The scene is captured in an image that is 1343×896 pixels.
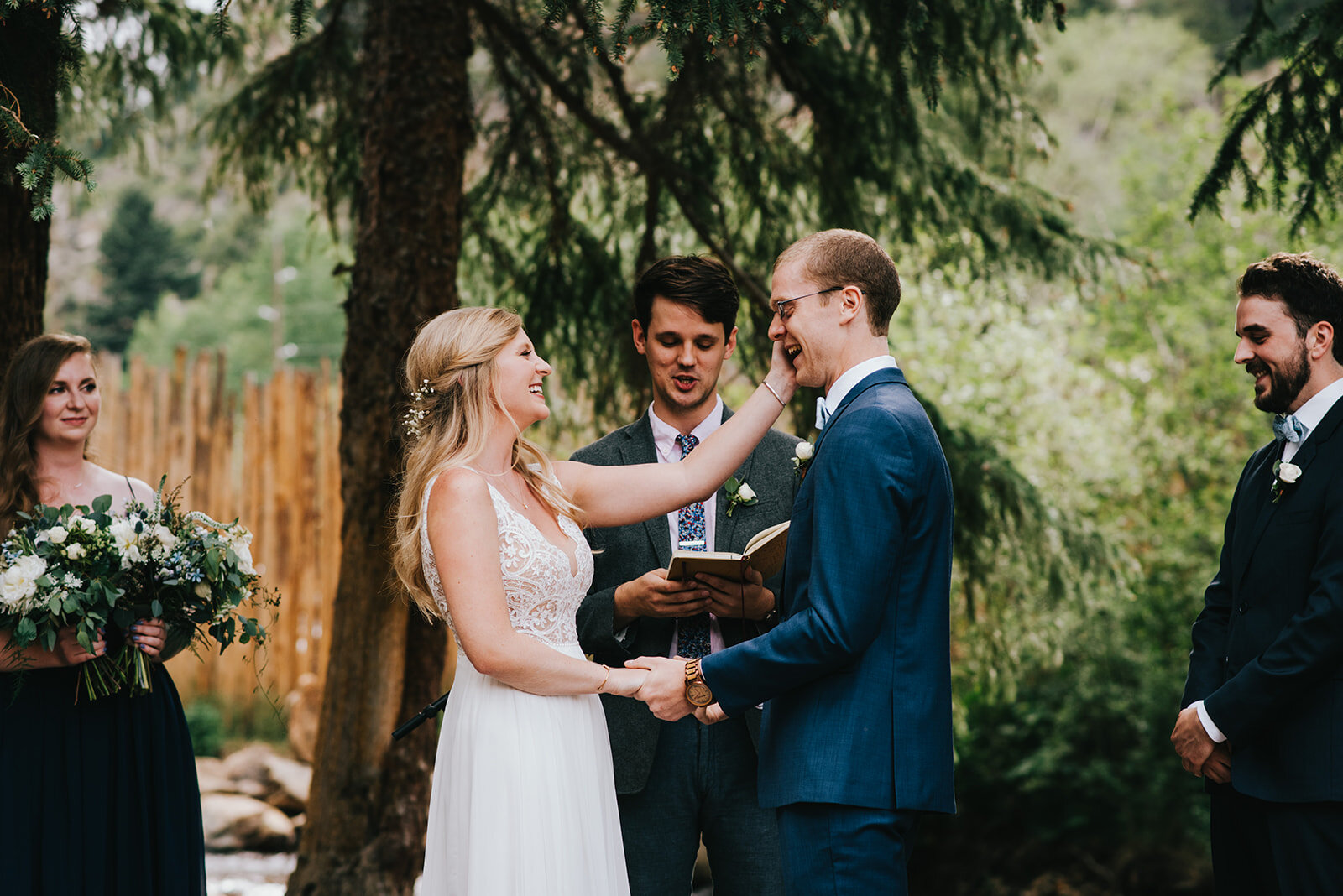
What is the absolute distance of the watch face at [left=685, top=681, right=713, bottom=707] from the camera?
258 centimetres

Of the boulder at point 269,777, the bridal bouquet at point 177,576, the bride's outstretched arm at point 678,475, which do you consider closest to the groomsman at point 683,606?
the bride's outstretched arm at point 678,475

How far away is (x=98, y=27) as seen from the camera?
5.06 meters

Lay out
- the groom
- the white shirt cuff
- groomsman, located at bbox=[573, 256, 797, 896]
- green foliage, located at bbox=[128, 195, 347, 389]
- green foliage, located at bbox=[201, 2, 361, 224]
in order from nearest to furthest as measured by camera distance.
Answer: the groom → the white shirt cuff → groomsman, located at bbox=[573, 256, 797, 896] → green foliage, located at bbox=[201, 2, 361, 224] → green foliage, located at bbox=[128, 195, 347, 389]

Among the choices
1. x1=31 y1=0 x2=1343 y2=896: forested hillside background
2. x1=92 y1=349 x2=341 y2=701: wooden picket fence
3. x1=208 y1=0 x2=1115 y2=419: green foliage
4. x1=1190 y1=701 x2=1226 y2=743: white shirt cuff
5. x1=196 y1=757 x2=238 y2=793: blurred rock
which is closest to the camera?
x1=1190 y1=701 x2=1226 y2=743: white shirt cuff

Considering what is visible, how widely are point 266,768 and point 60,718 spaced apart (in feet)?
18.3

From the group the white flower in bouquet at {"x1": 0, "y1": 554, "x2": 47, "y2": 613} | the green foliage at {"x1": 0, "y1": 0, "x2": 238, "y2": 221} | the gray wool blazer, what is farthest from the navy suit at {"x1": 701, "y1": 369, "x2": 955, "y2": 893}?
the green foliage at {"x1": 0, "y1": 0, "x2": 238, "y2": 221}

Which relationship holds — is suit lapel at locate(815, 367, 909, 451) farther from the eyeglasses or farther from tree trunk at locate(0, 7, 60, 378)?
tree trunk at locate(0, 7, 60, 378)

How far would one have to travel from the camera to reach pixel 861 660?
7.77 feet

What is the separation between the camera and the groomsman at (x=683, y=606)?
2891 millimetres

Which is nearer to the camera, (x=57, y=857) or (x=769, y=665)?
(x=769, y=665)

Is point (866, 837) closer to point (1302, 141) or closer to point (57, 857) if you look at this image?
point (57, 857)

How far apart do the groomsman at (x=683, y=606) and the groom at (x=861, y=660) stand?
447 millimetres

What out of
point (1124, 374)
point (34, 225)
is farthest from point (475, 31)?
point (1124, 374)

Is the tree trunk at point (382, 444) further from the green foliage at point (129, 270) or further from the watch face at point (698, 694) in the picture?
the green foliage at point (129, 270)
